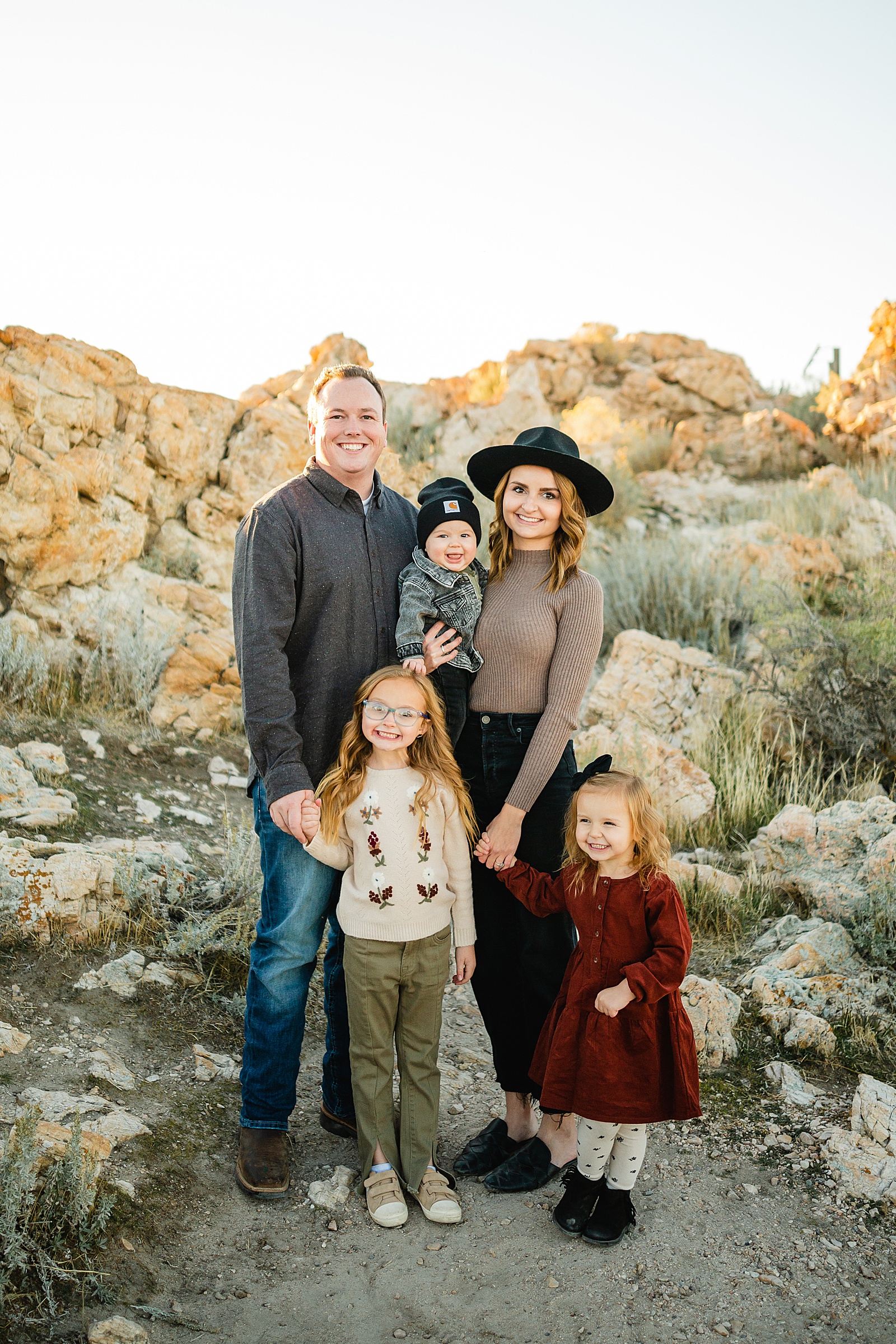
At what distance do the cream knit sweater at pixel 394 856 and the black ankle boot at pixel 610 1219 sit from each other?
0.91 metres

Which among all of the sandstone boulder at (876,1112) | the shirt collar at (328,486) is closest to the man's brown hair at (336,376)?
the shirt collar at (328,486)

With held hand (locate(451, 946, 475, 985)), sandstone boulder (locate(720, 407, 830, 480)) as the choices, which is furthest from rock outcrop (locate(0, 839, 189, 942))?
sandstone boulder (locate(720, 407, 830, 480))

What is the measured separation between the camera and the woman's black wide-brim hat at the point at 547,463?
2.80 metres

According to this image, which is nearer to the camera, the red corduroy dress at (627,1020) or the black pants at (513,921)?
the red corduroy dress at (627,1020)

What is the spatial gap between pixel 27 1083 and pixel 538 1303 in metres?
1.65

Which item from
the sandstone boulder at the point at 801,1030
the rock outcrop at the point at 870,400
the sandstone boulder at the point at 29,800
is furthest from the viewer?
the rock outcrop at the point at 870,400

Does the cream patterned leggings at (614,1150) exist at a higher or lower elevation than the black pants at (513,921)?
lower

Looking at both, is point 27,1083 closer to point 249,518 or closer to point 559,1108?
point 559,1108

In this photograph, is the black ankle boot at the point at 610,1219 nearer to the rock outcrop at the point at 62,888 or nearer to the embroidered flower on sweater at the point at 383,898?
the embroidered flower on sweater at the point at 383,898

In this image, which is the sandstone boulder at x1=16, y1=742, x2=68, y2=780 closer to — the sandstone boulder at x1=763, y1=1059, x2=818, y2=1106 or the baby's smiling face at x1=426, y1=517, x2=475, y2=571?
the baby's smiling face at x1=426, y1=517, x2=475, y2=571

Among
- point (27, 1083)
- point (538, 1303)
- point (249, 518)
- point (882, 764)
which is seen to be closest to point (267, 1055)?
point (27, 1083)

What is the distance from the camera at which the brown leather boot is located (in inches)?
107

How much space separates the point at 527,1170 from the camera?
9.27 ft

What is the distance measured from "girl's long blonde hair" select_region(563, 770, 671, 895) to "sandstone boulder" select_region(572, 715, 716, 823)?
2798 millimetres
